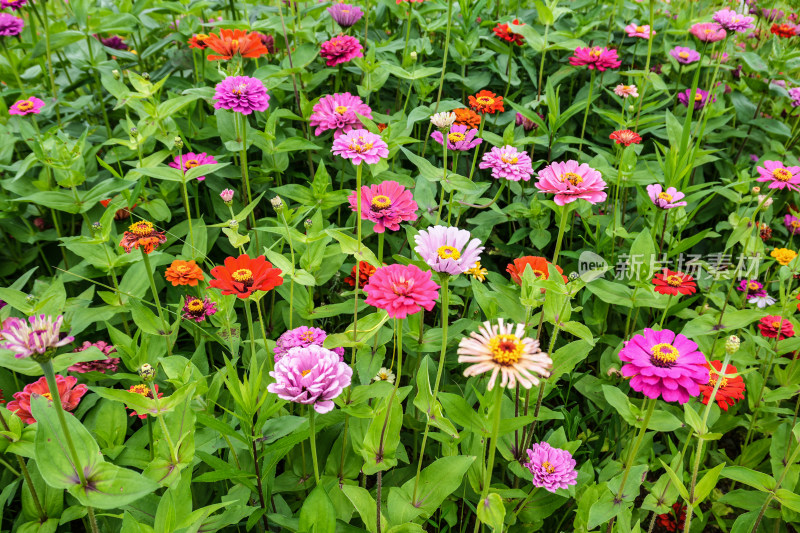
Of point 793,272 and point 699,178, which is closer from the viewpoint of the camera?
point 793,272

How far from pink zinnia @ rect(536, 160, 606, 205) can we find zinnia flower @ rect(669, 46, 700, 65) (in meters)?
1.80

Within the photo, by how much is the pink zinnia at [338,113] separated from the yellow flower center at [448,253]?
1.09 meters

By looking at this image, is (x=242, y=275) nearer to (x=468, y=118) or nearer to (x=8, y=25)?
(x=468, y=118)

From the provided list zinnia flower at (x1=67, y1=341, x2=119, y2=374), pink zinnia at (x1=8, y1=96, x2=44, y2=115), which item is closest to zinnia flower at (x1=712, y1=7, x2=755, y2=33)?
zinnia flower at (x1=67, y1=341, x2=119, y2=374)

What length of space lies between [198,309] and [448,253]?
967 mm

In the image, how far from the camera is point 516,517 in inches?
65.8

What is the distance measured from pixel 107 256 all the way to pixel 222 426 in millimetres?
851

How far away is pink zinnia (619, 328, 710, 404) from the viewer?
1.22 m

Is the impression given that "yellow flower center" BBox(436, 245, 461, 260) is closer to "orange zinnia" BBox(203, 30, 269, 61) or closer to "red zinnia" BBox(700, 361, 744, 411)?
"red zinnia" BBox(700, 361, 744, 411)

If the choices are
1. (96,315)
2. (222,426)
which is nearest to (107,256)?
(96,315)

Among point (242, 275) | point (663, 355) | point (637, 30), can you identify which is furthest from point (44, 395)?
point (637, 30)

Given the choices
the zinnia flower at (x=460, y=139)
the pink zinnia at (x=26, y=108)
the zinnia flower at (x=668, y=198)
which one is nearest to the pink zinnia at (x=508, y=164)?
the zinnia flower at (x=460, y=139)

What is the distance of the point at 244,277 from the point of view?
1403 mm

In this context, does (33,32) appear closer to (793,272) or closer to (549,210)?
(549,210)
